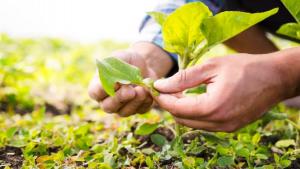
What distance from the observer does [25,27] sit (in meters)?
4.42

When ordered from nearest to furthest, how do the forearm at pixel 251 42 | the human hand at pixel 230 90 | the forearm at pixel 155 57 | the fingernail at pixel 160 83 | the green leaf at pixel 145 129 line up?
the human hand at pixel 230 90
the fingernail at pixel 160 83
the green leaf at pixel 145 129
the forearm at pixel 155 57
the forearm at pixel 251 42

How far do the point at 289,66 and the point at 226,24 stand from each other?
0.17m

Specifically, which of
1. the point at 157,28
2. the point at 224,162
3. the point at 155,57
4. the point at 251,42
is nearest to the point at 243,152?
the point at 224,162

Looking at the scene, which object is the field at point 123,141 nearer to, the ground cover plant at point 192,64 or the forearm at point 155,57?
the ground cover plant at point 192,64

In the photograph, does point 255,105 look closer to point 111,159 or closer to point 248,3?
point 111,159

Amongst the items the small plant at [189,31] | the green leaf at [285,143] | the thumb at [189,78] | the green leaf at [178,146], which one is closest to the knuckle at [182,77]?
the thumb at [189,78]

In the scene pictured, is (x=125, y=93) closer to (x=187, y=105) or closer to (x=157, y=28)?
(x=187, y=105)

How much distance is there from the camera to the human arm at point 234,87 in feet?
3.38

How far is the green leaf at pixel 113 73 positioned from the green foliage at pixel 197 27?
0.42 feet

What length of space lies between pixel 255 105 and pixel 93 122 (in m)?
0.87

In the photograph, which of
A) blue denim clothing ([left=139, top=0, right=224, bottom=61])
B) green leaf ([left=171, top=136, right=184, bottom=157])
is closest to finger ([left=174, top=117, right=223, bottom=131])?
green leaf ([left=171, top=136, right=184, bottom=157])

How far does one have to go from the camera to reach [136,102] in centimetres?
135

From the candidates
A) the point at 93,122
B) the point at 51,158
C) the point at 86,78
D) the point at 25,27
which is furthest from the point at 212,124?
the point at 25,27

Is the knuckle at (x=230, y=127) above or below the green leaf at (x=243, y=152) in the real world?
above
